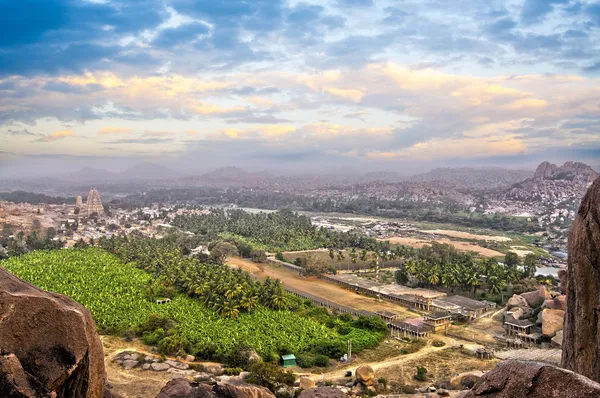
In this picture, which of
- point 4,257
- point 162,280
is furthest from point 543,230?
point 4,257

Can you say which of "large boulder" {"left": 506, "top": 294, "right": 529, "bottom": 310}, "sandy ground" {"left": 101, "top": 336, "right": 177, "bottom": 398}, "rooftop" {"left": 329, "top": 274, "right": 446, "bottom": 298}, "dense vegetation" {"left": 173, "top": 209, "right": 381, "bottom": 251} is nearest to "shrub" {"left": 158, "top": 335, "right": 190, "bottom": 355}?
"sandy ground" {"left": 101, "top": 336, "right": 177, "bottom": 398}

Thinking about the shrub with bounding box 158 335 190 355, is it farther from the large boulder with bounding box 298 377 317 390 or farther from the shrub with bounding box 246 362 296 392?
the large boulder with bounding box 298 377 317 390

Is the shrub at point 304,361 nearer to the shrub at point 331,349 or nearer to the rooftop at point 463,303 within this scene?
the shrub at point 331,349

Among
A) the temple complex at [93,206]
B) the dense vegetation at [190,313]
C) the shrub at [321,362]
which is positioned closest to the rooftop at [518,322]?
the dense vegetation at [190,313]

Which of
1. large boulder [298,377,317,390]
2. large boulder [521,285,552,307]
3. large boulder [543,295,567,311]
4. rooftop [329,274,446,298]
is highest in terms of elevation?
large boulder [543,295,567,311]

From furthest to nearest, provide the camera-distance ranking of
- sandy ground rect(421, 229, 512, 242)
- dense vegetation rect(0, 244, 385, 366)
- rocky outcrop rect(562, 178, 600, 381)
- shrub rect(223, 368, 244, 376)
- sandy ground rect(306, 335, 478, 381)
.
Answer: sandy ground rect(421, 229, 512, 242) → dense vegetation rect(0, 244, 385, 366) → sandy ground rect(306, 335, 478, 381) → shrub rect(223, 368, 244, 376) → rocky outcrop rect(562, 178, 600, 381)

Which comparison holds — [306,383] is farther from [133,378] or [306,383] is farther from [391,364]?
[133,378]

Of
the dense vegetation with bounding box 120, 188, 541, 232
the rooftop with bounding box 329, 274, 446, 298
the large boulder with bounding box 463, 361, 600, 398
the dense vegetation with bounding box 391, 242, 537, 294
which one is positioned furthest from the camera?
the dense vegetation with bounding box 120, 188, 541, 232
